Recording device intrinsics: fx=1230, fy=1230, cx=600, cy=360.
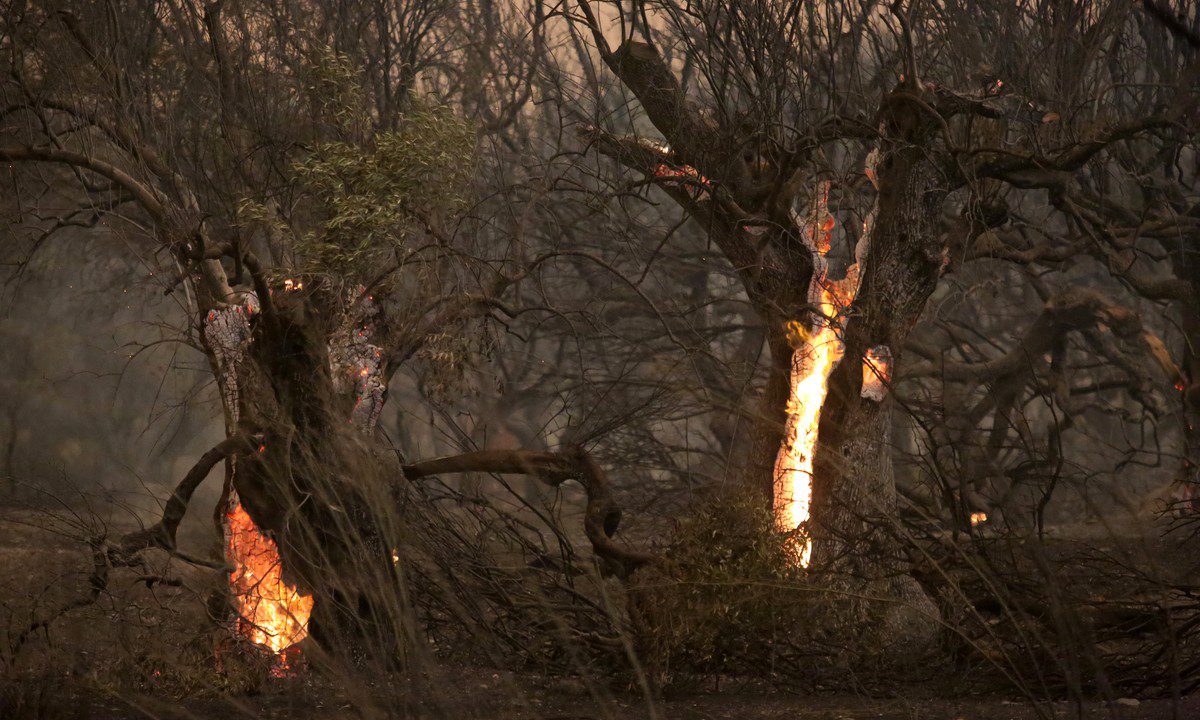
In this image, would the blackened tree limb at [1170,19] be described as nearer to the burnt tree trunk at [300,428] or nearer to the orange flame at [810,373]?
the orange flame at [810,373]

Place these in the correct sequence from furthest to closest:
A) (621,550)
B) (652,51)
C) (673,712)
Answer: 1. (652,51)
2. (621,550)
3. (673,712)

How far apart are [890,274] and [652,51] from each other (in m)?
2.92

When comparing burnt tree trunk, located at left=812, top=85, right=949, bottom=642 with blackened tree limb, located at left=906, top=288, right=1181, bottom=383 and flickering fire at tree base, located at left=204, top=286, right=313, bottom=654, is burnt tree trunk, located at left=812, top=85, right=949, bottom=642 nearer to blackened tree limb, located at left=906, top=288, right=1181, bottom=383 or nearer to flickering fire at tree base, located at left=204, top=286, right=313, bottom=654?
blackened tree limb, located at left=906, top=288, right=1181, bottom=383

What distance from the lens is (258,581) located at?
9.33 meters

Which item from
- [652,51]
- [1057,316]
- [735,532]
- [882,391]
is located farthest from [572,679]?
[1057,316]

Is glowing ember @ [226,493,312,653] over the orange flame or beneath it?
beneath

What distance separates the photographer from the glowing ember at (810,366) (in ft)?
37.8

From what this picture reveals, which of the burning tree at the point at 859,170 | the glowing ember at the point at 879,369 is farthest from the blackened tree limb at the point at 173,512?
the glowing ember at the point at 879,369

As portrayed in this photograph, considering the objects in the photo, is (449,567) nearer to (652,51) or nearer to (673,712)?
(673,712)

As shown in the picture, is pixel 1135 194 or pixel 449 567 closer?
pixel 449 567

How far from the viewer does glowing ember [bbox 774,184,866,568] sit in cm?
1152

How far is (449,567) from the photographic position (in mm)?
8352

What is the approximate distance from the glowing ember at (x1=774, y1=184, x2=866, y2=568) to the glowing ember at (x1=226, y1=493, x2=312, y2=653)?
178 inches

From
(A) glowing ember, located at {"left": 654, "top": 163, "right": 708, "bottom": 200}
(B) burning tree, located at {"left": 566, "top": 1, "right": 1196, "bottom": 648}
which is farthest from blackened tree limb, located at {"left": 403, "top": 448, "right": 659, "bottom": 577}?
(A) glowing ember, located at {"left": 654, "top": 163, "right": 708, "bottom": 200}
